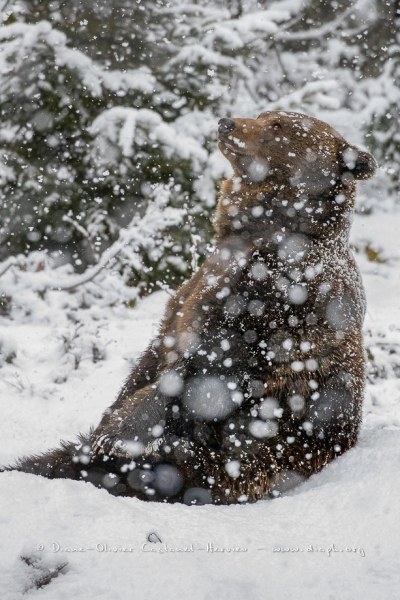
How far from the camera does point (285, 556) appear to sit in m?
2.10

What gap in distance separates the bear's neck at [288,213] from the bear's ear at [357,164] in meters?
0.07

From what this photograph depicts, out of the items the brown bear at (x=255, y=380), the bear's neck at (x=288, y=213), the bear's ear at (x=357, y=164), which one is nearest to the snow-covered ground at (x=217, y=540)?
the brown bear at (x=255, y=380)

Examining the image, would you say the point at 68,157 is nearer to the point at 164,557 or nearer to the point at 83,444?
the point at 83,444

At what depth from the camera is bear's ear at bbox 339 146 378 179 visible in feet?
10.7

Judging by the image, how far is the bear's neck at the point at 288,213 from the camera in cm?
316

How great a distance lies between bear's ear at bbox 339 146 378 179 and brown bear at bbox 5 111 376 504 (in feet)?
0.05

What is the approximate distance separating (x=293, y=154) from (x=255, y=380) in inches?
48.6

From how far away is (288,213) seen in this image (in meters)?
3.22

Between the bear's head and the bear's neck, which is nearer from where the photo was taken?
the bear's neck

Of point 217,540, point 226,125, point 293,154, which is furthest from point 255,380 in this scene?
point 226,125

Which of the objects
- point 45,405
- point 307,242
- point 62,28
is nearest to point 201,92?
point 62,28

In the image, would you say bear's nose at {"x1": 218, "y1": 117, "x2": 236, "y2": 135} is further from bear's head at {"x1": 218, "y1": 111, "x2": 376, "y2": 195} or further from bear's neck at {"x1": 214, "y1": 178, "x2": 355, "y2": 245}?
bear's neck at {"x1": 214, "y1": 178, "x2": 355, "y2": 245}

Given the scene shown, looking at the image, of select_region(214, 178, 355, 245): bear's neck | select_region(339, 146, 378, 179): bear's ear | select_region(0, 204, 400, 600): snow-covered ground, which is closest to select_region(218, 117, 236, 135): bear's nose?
select_region(214, 178, 355, 245): bear's neck

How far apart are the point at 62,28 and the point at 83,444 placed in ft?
17.4
